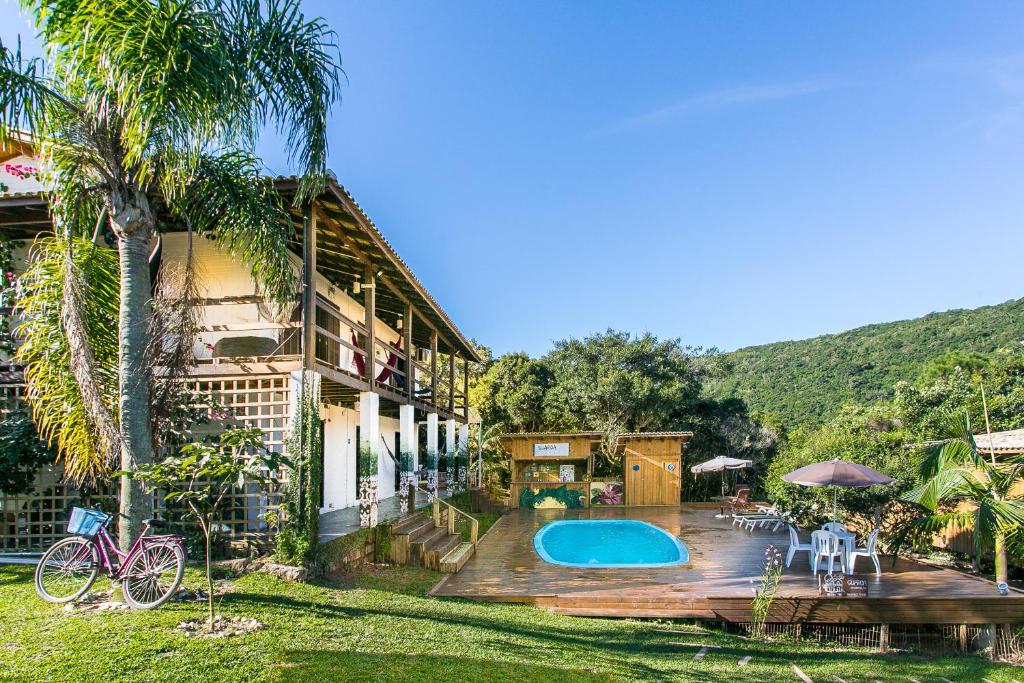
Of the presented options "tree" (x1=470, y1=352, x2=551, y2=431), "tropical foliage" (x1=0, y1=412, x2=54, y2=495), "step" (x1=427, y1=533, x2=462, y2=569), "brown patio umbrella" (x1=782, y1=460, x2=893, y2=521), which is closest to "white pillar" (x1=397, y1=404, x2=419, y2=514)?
"step" (x1=427, y1=533, x2=462, y2=569)

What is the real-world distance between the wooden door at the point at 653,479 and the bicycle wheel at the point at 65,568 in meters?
19.4

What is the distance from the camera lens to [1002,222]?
22875 mm

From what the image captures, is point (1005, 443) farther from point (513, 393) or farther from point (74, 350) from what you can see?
point (513, 393)

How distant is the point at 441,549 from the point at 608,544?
6837 millimetres

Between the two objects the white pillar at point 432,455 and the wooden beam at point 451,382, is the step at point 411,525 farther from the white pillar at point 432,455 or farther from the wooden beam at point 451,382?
the wooden beam at point 451,382

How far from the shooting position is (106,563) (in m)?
6.53

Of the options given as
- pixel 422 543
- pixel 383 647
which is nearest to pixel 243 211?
pixel 383 647

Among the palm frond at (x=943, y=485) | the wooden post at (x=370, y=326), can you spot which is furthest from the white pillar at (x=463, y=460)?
the palm frond at (x=943, y=485)

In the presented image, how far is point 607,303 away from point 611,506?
1739cm

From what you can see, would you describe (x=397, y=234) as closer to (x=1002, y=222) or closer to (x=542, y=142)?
(x=542, y=142)

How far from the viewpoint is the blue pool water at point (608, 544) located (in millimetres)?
13164

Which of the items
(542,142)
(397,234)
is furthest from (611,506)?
(397,234)

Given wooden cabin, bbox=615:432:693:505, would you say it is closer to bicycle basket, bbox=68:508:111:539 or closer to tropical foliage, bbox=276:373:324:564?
tropical foliage, bbox=276:373:324:564

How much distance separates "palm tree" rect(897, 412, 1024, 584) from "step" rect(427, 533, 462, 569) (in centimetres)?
736
